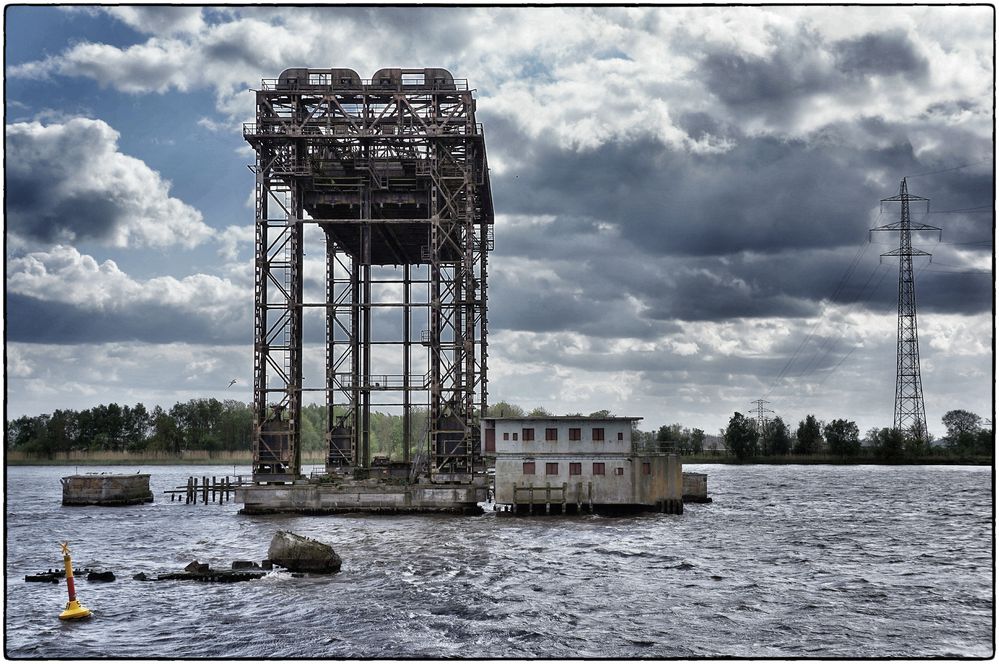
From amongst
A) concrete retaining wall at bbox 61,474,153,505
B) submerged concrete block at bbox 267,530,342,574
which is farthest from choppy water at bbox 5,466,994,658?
concrete retaining wall at bbox 61,474,153,505

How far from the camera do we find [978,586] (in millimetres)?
40469

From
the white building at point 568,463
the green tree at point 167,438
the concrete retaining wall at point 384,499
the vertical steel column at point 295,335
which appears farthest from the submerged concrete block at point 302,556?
the green tree at point 167,438

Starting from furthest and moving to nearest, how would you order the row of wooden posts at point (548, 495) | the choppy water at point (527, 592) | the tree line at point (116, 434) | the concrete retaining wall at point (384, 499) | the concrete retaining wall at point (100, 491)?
the tree line at point (116, 434), the concrete retaining wall at point (100, 491), the concrete retaining wall at point (384, 499), the row of wooden posts at point (548, 495), the choppy water at point (527, 592)

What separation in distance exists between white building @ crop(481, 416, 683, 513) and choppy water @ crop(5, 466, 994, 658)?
1970 mm

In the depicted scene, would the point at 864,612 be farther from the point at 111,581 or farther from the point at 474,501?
the point at 474,501

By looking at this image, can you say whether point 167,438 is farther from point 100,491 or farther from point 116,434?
point 100,491

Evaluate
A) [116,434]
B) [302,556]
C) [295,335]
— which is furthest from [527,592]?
[116,434]

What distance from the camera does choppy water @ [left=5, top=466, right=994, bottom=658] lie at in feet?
92.4

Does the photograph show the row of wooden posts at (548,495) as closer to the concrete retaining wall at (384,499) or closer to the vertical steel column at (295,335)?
the concrete retaining wall at (384,499)

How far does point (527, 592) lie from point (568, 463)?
2752 centimetres

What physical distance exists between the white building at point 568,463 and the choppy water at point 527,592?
1970 millimetres

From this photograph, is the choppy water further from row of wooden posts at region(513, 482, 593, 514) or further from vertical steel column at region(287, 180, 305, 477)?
vertical steel column at region(287, 180, 305, 477)

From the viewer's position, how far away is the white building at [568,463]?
209ft

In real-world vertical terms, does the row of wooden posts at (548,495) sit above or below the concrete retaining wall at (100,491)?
above
